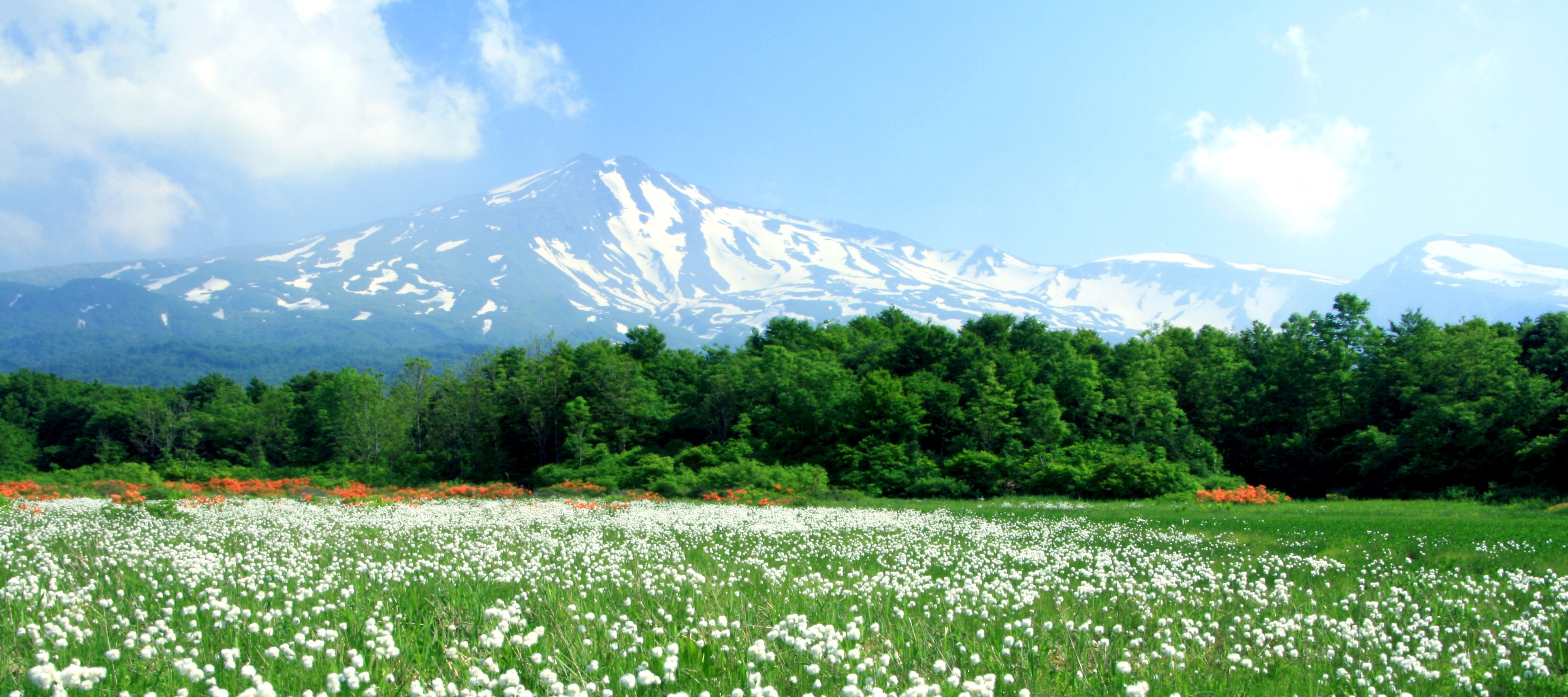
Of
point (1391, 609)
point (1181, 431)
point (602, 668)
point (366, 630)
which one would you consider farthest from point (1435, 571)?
→ point (1181, 431)

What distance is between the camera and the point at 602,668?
17.8 ft

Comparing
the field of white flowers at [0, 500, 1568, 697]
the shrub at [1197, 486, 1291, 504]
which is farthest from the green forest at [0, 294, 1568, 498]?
the field of white flowers at [0, 500, 1568, 697]

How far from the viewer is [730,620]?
22.8 ft

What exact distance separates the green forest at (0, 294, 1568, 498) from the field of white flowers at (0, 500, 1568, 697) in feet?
86.0

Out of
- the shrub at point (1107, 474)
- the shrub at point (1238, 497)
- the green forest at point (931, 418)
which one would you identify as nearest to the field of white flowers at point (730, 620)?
the shrub at point (1238, 497)

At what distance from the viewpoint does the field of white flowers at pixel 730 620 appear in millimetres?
5023

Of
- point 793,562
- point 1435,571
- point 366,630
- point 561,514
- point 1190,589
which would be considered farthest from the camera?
point 561,514

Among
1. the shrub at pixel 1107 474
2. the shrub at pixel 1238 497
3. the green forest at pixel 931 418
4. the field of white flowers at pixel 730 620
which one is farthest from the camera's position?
the green forest at pixel 931 418

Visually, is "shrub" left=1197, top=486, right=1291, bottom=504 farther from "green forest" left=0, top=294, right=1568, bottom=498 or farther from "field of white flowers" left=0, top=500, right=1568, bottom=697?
"field of white flowers" left=0, top=500, right=1568, bottom=697

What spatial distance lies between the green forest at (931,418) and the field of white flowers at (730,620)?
86.0 ft

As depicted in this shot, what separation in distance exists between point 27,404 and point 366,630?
107684 millimetres

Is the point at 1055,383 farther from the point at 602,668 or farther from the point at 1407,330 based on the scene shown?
the point at 602,668

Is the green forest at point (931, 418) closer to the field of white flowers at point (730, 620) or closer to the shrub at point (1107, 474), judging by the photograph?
the shrub at point (1107, 474)

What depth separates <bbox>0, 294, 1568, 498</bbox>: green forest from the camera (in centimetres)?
3822
